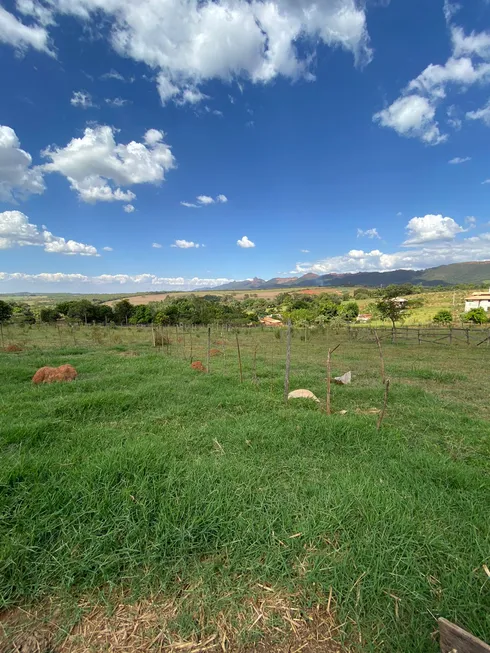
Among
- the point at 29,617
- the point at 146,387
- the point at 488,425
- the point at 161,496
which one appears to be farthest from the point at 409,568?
the point at 146,387

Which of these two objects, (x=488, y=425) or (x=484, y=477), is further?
(x=488, y=425)

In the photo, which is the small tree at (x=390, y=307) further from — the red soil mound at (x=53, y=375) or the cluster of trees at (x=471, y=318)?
the red soil mound at (x=53, y=375)

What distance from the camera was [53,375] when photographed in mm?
6953

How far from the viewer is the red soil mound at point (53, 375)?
6.84 m

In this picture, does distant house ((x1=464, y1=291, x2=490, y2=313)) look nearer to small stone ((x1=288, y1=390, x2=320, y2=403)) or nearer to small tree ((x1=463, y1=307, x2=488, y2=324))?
small tree ((x1=463, y1=307, x2=488, y2=324))

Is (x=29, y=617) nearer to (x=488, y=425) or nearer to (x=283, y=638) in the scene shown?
(x=283, y=638)

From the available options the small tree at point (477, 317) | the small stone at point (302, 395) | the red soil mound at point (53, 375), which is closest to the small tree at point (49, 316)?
the red soil mound at point (53, 375)

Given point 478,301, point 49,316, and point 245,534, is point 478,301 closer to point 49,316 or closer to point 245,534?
point 245,534

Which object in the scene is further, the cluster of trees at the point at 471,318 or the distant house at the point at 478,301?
the distant house at the point at 478,301

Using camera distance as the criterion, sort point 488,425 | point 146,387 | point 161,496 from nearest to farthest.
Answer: point 161,496
point 488,425
point 146,387

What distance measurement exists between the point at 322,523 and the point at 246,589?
0.66 metres

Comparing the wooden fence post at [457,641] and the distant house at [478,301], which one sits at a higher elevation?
the wooden fence post at [457,641]

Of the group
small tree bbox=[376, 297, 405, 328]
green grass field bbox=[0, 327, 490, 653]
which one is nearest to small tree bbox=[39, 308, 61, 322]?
small tree bbox=[376, 297, 405, 328]

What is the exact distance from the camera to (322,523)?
6.74 feet
